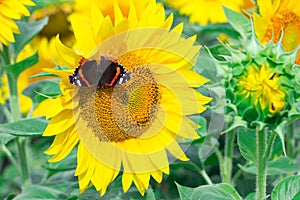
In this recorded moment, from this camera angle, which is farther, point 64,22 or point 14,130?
point 64,22

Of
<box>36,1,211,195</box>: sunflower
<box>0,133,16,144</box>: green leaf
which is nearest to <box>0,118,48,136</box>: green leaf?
<box>0,133,16,144</box>: green leaf

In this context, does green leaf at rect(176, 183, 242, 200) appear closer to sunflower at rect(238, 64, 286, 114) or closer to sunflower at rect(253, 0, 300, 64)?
sunflower at rect(238, 64, 286, 114)

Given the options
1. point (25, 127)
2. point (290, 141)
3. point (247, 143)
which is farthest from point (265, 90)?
point (290, 141)

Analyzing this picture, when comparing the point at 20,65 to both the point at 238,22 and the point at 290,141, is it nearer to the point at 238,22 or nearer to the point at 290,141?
the point at 238,22

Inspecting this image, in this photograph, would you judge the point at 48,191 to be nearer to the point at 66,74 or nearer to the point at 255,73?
the point at 66,74

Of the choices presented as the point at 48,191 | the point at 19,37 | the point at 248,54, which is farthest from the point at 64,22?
the point at 248,54

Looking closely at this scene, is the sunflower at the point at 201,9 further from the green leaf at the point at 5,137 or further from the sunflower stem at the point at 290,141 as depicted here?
the green leaf at the point at 5,137
